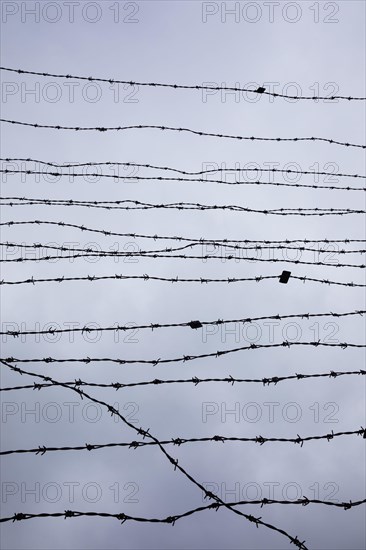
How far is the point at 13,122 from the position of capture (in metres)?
5.14

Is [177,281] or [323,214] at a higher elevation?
[323,214]

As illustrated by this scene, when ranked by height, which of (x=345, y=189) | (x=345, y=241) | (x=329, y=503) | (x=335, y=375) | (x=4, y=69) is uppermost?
(x=4, y=69)

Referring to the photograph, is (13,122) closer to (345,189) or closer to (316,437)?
(345,189)

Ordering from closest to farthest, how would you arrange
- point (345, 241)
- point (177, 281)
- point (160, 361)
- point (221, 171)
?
point (160, 361), point (177, 281), point (345, 241), point (221, 171)

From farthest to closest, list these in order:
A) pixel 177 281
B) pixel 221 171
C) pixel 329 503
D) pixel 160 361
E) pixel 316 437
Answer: pixel 221 171 < pixel 177 281 < pixel 160 361 < pixel 316 437 < pixel 329 503

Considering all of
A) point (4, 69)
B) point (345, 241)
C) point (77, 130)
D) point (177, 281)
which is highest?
point (4, 69)

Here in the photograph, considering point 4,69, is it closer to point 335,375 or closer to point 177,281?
point 177,281

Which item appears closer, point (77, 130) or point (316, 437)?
point (316, 437)

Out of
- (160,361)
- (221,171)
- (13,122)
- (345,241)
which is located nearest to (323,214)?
(345,241)

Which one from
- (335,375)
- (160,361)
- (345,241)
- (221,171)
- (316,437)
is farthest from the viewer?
(221,171)

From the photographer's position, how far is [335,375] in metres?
4.02

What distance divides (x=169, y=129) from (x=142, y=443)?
329 centimetres

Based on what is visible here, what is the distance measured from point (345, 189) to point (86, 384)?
347 centimetres

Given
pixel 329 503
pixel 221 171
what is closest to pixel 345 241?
pixel 221 171
